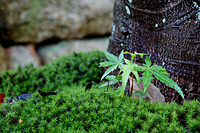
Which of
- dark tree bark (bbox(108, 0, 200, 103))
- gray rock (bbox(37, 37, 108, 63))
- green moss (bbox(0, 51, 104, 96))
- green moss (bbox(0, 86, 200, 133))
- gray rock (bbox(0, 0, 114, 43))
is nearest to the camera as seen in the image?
green moss (bbox(0, 86, 200, 133))

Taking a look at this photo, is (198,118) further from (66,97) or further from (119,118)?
(66,97)

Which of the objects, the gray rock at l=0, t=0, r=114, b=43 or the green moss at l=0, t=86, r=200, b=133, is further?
the gray rock at l=0, t=0, r=114, b=43

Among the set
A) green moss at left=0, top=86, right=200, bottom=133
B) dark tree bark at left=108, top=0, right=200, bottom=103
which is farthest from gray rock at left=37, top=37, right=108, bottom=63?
green moss at left=0, top=86, right=200, bottom=133

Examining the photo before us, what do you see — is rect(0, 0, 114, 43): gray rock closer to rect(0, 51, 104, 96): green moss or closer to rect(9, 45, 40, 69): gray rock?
rect(9, 45, 40, 69): gray rock

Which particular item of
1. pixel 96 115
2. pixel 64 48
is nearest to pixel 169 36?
pixel 96 115

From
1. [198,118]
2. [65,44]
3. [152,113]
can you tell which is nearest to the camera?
[198,118]

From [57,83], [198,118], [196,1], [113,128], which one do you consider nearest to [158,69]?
[198,118]

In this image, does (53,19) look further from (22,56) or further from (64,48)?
(22,56)

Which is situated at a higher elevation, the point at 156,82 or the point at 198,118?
the point at 156,82
